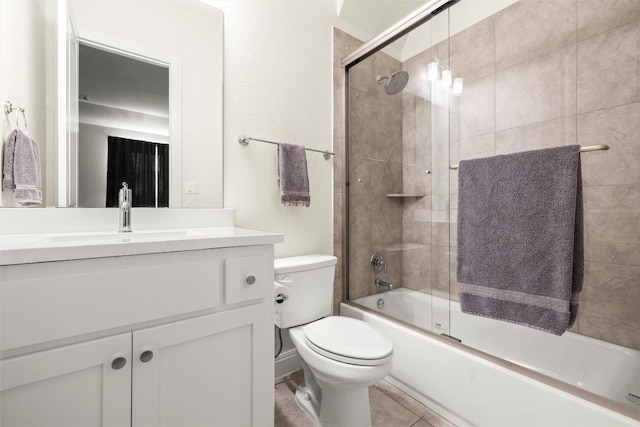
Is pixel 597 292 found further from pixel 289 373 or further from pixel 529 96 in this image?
pixel 289 373

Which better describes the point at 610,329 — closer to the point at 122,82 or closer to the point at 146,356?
the point at 146,356

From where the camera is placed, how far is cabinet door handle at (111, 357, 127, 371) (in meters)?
0.76

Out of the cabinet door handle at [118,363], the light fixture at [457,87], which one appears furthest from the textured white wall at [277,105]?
the cabinet door handle at [118,363]

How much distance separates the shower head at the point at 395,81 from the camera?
1.79 m

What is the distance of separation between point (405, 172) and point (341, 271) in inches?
29.9


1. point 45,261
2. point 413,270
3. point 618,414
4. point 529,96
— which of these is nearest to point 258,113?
point 45,261

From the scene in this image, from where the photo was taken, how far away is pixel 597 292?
4.60 ft

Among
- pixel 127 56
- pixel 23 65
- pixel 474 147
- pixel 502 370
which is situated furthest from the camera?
pixel 474 147

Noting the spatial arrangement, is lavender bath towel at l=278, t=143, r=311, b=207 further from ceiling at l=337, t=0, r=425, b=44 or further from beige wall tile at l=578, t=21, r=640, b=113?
beige wall tile at l=578, t=21, r=640, b=113

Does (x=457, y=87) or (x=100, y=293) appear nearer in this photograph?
(x=100, y=293)

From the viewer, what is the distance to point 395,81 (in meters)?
1.83

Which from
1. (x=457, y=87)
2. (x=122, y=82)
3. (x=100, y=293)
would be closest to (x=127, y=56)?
(x=122, y=82)

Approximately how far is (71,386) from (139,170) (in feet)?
2.77

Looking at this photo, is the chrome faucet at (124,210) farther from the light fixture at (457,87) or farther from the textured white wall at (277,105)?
the light fixture at (457,87)
